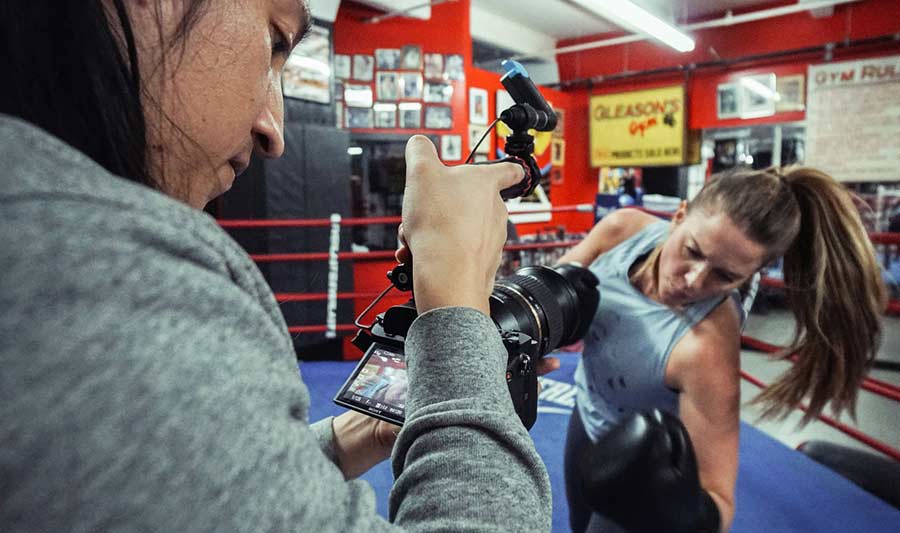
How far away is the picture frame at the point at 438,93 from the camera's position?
535 cm

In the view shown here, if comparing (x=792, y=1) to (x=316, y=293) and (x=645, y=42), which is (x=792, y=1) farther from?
(x=316, y=293)

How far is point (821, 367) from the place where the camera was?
4.82 feet

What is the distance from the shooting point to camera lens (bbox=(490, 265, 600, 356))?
859 millimetres

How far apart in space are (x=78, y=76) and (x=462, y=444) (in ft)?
1.10

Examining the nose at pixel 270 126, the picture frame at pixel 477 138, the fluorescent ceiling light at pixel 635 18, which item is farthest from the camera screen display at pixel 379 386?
the picture frame at pixel 477 138

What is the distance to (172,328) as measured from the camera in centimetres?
26

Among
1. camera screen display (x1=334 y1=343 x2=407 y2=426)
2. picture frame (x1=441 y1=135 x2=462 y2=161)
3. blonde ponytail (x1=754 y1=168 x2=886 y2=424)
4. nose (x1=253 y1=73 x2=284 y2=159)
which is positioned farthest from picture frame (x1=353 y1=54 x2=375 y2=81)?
nose (x1=253 y1=73 x2=284 y2=159)

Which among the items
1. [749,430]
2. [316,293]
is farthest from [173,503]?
[316,293]

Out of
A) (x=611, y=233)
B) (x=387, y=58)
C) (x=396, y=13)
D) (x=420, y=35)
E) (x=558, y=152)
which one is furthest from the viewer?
(x=558, y=152)

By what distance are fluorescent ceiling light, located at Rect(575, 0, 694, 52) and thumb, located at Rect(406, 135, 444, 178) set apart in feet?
13.7

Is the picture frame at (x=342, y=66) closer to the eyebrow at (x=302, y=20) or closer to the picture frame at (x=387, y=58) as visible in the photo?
the picture frame at (x=387, y=58)

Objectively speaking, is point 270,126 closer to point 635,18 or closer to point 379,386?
point 379,386

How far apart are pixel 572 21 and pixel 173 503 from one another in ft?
25.0

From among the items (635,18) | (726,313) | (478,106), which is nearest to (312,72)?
(478,106)
